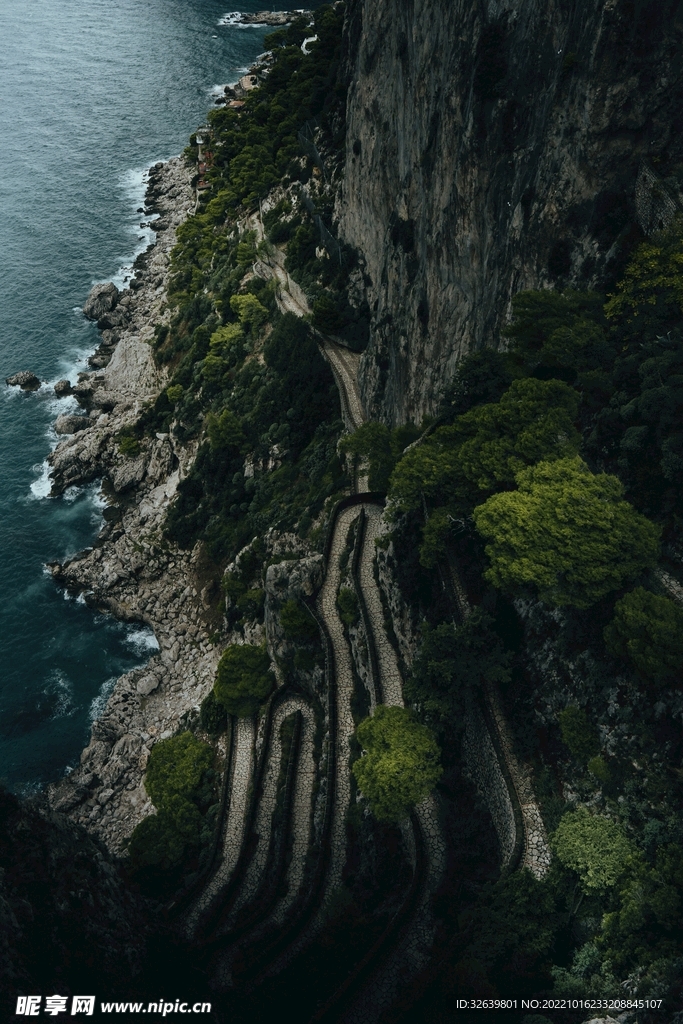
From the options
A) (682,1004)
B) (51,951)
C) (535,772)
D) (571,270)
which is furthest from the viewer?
(571,270)

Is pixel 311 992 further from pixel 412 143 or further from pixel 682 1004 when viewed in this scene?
pixel 412 143

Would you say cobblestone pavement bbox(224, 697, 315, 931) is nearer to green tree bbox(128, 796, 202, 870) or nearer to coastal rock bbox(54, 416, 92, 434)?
green tree bbox(128, 796, 202, 870)

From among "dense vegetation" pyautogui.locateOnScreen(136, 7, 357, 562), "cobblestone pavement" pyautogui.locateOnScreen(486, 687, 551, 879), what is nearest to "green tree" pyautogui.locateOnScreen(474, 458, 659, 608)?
"cobblestone pavement" pyautogui.locateOnScreen(486, 687, 551, 879)

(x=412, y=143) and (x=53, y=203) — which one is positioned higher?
(x=53, y=203)

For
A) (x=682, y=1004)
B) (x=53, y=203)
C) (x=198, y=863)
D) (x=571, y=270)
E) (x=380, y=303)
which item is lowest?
(x=682, y=1004)

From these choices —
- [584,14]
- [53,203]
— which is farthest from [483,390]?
[53,203]

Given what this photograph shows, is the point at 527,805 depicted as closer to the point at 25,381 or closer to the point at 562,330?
the point at 562,330

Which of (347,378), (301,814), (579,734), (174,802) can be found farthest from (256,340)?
(579,734)

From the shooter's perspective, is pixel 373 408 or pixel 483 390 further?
pixel 373 408
